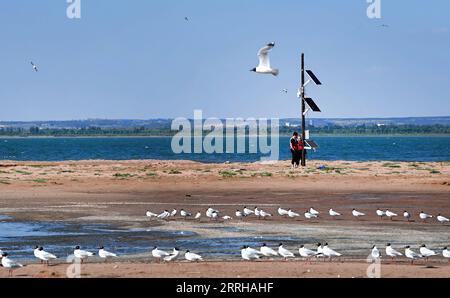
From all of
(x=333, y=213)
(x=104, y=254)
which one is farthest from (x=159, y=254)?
(x=333, y=213)

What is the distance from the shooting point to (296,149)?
4841cm

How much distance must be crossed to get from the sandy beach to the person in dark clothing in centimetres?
65

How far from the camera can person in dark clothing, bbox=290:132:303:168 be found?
47.8 metres

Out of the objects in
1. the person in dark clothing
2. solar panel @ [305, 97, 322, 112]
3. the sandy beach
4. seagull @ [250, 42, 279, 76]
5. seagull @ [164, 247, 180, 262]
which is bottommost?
the sandy beach

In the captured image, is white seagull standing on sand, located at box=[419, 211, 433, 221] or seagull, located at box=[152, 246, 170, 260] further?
white seagull standing on sand, located at box=[419, 211, 433, 221]

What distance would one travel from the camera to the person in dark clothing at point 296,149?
157ft

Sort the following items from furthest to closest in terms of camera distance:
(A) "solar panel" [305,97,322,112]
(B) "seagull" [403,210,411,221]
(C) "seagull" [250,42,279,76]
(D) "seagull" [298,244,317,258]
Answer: (A) "solar panel" [305,97,322,112], (C) "seagull" [250,42,279,76], (B) "seagull" [403,210,411,221], (D) "seagull" [298,244,317,258]

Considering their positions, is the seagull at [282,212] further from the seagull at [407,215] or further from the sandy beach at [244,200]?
the seagull at [407,215]

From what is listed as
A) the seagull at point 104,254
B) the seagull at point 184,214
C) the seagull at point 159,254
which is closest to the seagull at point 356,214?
the seagull at point 184,214

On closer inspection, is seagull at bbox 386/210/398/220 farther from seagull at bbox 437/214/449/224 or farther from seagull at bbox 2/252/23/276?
seagull at bbox 2/252/23/276

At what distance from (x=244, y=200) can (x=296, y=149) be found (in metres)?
12.9

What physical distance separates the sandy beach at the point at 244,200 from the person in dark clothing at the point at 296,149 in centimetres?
65

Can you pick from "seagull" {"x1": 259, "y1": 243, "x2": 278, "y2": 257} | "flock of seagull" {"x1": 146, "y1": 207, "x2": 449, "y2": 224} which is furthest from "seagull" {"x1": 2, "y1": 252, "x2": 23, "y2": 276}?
"flock of seagull" {"x1": 146, "y1": 207, "x2": 449, "y2": 224}
